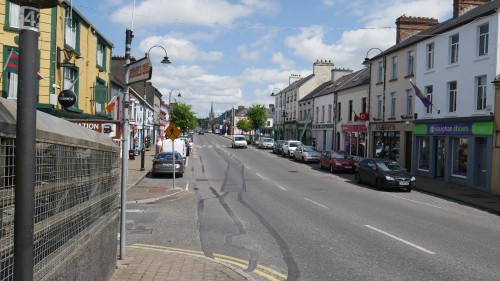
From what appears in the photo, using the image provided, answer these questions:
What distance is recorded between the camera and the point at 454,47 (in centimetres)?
2603

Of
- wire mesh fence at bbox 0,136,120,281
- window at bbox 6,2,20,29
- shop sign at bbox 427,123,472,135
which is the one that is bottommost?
wire mesh fence at bbox 0,136,120,281

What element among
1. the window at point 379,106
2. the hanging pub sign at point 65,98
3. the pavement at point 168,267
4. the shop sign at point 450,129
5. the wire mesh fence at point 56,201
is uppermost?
the window at point 379,106

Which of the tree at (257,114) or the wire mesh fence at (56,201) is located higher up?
the tree at (257,114)

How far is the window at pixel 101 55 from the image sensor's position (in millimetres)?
28647

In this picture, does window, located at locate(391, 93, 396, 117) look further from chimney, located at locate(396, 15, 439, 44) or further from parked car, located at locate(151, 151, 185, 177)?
parked car, located at locate(151, 151, 185, 177)

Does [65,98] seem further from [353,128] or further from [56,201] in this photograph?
[353,128]

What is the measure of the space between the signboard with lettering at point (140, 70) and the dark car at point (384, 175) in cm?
1663

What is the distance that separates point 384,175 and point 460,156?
247 inches

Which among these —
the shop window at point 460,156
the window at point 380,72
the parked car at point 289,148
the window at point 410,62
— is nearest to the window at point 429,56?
the window at point 410,62

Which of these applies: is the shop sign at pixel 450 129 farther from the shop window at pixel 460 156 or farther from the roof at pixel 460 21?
the roof at pixel 460 21

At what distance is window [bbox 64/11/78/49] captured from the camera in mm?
22159

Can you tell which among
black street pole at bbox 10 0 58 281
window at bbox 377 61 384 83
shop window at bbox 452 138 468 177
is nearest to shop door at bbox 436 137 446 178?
shop window at bbox 452 138 468 177

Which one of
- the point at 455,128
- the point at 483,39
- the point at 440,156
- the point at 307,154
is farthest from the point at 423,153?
the point at 307,154

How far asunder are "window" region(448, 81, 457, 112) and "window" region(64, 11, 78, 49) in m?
21.4
